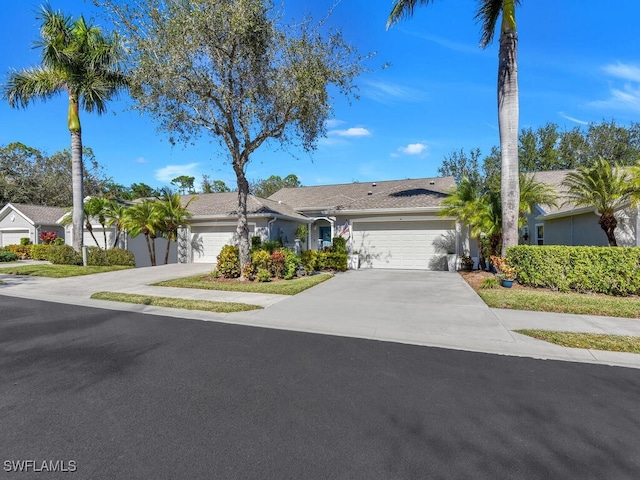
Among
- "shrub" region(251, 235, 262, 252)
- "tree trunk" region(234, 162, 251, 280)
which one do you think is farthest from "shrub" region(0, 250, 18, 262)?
"tree trunk" region(234, 162, 251, 280)

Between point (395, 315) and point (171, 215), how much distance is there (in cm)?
1440

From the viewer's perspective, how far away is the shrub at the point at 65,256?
56.9ft

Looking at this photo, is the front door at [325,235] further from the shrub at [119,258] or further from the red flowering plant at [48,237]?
the red flowering plant at [48,237]

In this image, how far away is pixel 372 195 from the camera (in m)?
19.5

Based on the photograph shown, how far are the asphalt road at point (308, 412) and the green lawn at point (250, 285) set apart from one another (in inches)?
190

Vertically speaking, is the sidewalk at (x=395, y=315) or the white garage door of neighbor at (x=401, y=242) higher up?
the white garage door of neighbor at (x=401, y=242)

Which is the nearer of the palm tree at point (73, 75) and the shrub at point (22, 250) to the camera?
the palm tree at point (73, 75)

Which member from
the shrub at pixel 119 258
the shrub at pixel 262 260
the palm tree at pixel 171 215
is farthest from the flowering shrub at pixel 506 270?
the shrub at pixel 119 258

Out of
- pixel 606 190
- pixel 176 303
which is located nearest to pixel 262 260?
pixel 176 303

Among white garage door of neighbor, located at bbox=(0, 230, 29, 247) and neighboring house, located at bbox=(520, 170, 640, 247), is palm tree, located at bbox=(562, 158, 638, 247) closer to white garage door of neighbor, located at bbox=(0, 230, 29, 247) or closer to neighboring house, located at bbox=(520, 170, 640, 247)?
neighboring house, located at bbox=(520, 170, 640, 247)

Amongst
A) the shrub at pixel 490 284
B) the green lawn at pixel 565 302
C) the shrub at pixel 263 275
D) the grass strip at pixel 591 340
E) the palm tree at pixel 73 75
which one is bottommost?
the grass strip at pixel 591 340

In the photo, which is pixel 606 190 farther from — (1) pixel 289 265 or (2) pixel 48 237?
(2) pixel 48 237

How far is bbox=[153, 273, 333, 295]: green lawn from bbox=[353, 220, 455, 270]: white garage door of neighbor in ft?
16.5

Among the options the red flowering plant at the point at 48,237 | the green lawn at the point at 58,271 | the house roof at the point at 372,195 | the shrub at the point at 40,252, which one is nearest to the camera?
the green lawn at the point at 58,271
